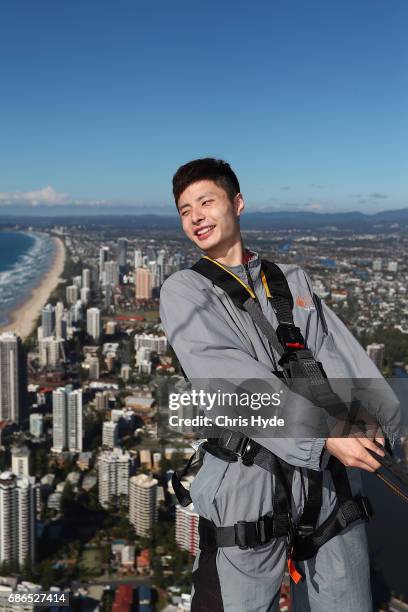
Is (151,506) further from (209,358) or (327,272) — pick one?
(327,272)

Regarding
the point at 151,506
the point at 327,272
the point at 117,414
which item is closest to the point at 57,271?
the point at 327,272

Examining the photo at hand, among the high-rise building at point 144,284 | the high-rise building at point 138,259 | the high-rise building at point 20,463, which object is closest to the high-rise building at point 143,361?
the high-rise building at point 20,463

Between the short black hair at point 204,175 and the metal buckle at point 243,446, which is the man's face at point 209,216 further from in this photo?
the metal buckle at point 243,446

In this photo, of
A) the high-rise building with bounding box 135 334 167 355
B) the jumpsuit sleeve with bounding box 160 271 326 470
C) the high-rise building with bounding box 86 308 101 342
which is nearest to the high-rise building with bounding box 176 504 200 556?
the jumpsuit sleeve with bounding box 160 271 326 470

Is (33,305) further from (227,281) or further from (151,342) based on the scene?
(227,281)

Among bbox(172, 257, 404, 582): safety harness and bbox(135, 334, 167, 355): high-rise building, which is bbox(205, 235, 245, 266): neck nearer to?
bbox(172, 257, 404, 582): safety harness

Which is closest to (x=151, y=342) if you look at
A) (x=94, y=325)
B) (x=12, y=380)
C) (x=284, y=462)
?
(x=94, y=325)
